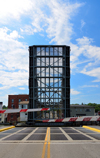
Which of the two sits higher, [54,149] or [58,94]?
[58,94]

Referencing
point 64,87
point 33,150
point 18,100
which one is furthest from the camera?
point 18,100

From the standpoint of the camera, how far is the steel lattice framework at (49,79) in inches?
1841

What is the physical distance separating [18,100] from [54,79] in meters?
44.1

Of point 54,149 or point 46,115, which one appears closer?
point 54,149

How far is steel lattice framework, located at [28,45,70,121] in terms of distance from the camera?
46.8 meters

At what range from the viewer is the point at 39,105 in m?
49.2

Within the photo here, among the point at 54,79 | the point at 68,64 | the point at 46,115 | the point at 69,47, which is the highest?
the point at 69,47

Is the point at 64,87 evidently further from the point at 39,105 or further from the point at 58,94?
the point at 39,105

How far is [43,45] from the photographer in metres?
48.2

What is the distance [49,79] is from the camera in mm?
47375

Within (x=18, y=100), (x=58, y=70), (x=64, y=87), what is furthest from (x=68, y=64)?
(x=18, y=100)

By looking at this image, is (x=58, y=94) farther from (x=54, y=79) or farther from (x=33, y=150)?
(x=33, y=150)

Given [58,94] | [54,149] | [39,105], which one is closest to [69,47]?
[58,94]

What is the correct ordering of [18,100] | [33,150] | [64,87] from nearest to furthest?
[33,150], [64,87], [18,100]
